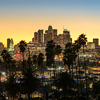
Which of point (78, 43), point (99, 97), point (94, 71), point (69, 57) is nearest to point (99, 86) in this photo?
point (99, 97)

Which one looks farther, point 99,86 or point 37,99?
point 37,99

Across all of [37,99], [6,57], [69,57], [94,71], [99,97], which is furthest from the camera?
[94,71]

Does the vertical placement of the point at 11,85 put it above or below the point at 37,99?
above

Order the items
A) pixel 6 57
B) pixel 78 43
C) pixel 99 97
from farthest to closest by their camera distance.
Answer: pixel 78 43
pixel 6 57
pixel 99 97

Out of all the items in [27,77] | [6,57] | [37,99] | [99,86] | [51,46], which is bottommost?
[37,99]

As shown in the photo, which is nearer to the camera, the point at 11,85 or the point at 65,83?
the point at 11,85

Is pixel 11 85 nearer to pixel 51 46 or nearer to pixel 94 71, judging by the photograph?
pixel 51 46

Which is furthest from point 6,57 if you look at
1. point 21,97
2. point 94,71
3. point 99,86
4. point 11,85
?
point 94,71

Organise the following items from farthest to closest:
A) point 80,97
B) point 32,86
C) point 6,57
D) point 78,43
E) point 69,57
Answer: point 78,43 → point 69,57 → point 6,57 → point 80,97 → point 32,86

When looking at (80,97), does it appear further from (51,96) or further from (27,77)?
(27,77)
